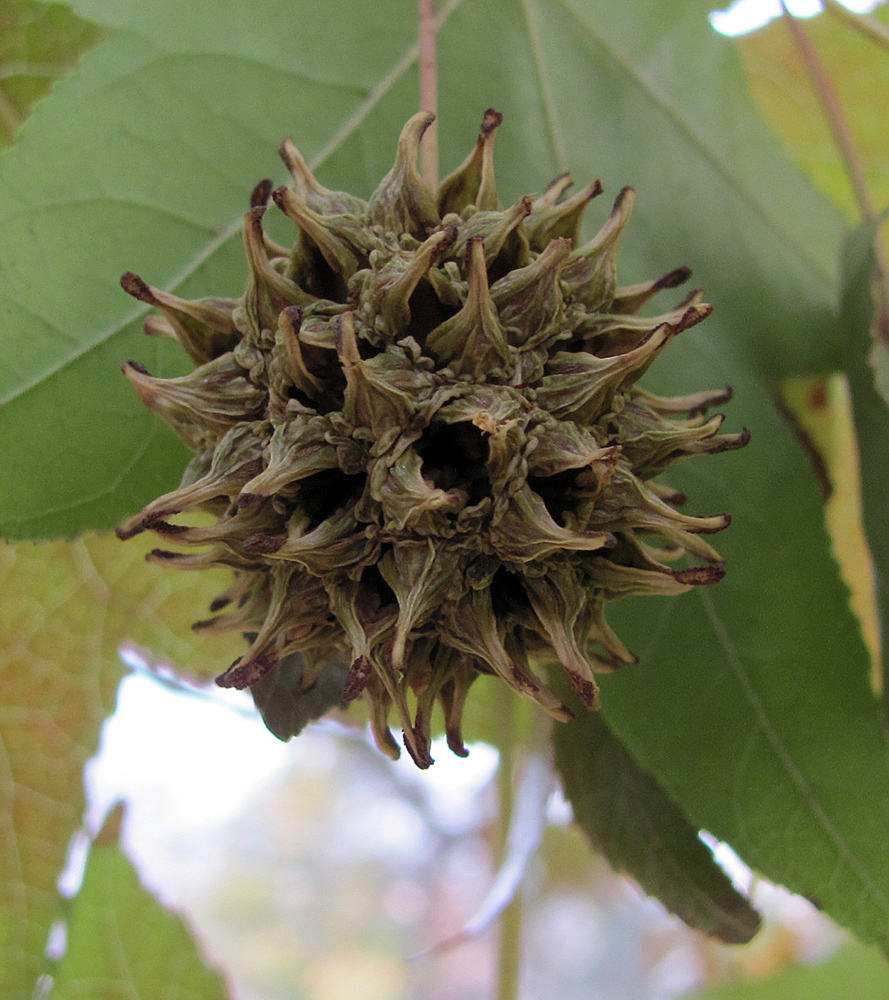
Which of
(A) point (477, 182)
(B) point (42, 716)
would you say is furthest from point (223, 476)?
(B) point (42, 716)

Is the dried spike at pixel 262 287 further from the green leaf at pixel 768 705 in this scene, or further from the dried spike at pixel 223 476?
the green leaf at pixel 768 705

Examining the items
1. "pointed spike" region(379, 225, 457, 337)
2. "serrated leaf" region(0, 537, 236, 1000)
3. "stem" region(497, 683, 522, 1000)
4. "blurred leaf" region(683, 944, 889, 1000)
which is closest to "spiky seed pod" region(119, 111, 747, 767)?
"pointed spike" region(379, 225, 457, 337)

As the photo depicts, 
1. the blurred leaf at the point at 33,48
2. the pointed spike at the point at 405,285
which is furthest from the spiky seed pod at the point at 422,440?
the blurred leaf at the point at 33,48

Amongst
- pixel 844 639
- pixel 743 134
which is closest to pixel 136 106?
pixel 743 134

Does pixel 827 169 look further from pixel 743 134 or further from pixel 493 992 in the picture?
pixel 493 992

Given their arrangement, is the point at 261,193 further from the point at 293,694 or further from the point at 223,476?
the point at 293,694

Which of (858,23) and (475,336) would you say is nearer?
(475,336)
